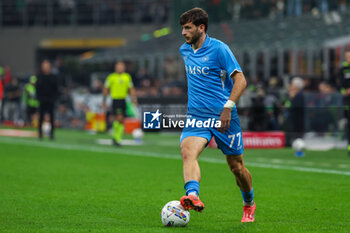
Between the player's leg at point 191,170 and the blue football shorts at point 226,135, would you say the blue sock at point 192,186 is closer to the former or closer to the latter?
the player's leg at point 191,170

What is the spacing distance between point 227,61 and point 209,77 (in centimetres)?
26

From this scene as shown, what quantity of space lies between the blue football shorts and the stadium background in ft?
1.10

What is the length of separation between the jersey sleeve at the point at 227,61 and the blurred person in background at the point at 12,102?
27.1 m

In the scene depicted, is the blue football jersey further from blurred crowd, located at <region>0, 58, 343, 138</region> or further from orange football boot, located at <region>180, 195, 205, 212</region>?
blurred crowd, located at <region>0, 58, 343, 138</region>

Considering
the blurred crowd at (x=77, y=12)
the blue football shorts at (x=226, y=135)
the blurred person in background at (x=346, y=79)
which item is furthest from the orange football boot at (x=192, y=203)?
the blurred crowd at (x=77, y=12)

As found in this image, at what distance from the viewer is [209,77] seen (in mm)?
7961

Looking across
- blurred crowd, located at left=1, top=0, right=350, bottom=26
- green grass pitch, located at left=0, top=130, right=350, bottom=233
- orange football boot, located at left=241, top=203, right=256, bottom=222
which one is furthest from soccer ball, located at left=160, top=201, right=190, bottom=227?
blurred crowd, located at left=1, top=0, right=350, bottom=26

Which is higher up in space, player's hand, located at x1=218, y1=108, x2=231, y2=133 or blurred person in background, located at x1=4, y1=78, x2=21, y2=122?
player's hand, located at x1=218, y1=108, x2=231, y2=133

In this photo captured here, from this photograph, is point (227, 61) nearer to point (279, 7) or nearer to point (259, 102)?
point (259, 102)

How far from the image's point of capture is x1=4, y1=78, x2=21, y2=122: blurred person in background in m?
34.6

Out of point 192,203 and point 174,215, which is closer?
point 192,203

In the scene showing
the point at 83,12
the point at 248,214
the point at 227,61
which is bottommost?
the point at 248,214

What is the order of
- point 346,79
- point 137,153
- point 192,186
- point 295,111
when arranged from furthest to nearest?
1. point 295,111
2. point 137,153
3. point 346,79
4. point 192,186

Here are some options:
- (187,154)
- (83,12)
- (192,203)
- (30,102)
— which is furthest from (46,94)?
(83,12)
